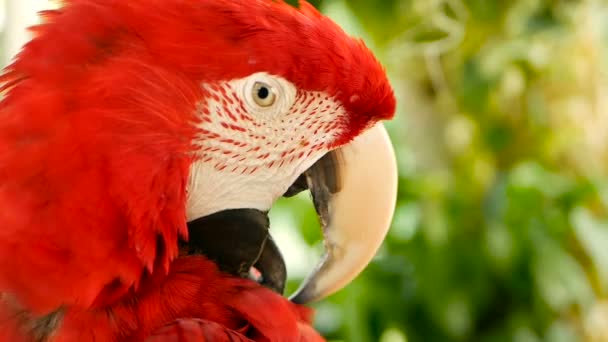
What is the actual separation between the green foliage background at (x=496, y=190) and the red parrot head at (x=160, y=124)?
0.79 meters

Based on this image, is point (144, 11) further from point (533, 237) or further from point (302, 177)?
point (533, 237)

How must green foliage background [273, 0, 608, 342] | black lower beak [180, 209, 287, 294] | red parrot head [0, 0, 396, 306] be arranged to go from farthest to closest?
green foliage background [273, 0, 608, 342] < black lower beak [180, 209, 287, 294] < red parrot head [0, 0, 396, 306]

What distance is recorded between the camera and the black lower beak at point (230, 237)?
0.73 m

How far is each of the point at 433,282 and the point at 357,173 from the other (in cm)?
92

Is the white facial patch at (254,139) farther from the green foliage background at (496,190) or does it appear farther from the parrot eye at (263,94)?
the green foliage background at (496,190)

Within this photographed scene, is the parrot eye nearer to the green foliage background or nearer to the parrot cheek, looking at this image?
the parrot cheek

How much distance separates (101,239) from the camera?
2.03 ft

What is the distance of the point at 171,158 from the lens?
2.13 ft

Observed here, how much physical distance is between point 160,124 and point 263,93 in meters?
0.10

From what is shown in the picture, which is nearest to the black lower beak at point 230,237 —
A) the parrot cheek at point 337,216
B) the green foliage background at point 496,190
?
the parrot cheek at point 337,216

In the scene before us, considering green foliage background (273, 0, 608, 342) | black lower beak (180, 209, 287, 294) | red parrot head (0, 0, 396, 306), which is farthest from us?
green foliage background (273, 0, 608, 342)

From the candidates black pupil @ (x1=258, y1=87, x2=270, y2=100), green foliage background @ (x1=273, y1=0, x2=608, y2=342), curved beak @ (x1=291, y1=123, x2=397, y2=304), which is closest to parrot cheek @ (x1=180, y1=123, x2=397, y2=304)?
curved beak @ (x1=291, y1=123, x2=397, y2=304)

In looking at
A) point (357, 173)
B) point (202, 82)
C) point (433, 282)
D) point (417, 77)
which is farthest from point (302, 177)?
point (417, 77)

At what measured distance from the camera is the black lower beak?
73 cm
